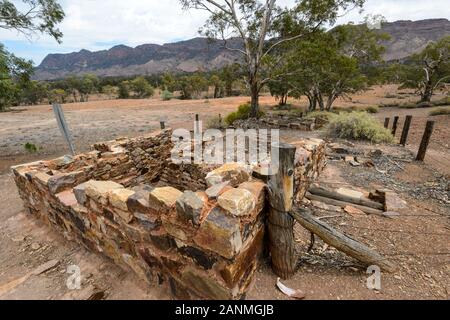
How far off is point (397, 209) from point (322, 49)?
36.0 feet

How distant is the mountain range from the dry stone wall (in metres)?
102

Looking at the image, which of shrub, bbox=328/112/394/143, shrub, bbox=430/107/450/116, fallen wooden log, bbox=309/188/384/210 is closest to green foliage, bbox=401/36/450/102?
shrub, bbox=430/107/450/116

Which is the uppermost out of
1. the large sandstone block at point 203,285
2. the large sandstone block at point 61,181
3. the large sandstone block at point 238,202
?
the large sandstone block at point 238,202

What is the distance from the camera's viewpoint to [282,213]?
2.29 metres

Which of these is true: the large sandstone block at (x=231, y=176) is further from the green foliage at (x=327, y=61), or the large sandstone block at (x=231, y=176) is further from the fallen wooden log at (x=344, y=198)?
the green foliage at (x=327, y=61)

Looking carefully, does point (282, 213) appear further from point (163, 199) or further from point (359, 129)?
point (359, 129)

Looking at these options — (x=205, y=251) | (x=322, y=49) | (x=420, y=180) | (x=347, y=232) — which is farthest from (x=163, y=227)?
(x=322, y=49)

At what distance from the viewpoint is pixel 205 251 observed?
6.50ft

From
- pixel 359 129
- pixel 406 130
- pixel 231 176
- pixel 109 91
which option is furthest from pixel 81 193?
pixel 109 91

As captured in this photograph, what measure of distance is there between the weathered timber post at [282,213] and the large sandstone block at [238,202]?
0.30 metres

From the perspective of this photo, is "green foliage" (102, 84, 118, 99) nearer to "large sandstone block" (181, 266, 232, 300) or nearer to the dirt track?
the dirt track

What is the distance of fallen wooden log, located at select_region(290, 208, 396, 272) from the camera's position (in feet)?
7.67

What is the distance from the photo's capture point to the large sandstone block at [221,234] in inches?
71.0

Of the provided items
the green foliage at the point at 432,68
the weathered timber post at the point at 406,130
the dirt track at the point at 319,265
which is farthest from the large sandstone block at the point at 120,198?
the green foliage at the point at 432,68
